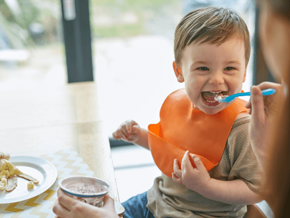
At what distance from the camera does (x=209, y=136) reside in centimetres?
92

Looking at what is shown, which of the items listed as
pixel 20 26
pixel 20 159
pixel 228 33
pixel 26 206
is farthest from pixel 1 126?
pixel 20 26

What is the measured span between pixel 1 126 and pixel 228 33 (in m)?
0.98

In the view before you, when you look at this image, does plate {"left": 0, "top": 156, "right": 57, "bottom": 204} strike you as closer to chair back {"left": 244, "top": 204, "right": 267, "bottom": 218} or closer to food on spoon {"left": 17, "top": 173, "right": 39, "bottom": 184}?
food on spoon {"left": 17, "top": 173, "right": 39, "bottom": 184}

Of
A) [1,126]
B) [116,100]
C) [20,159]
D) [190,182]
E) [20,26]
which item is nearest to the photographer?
[190,182]

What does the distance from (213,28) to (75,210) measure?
59 centimetres

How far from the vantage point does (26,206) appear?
2.50 feet

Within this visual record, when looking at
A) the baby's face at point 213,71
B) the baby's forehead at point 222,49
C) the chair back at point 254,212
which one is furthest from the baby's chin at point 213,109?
the chair back at point 254,212

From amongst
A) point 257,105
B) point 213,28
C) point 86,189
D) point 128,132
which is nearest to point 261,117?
point 257,105

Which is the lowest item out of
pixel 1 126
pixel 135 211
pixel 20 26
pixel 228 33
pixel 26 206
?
pixel 135 211

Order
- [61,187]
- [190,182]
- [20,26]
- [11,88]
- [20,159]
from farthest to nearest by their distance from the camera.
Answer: [11,88], [20,26], [20,159], [190,182], [61,187]

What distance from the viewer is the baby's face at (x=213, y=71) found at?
0.84 metres

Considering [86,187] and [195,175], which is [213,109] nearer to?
[195,175]

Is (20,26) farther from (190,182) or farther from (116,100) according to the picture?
(190,182)

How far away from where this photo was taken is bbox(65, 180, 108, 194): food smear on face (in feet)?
2.36
